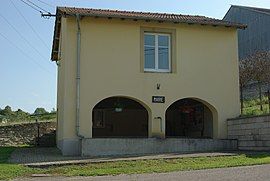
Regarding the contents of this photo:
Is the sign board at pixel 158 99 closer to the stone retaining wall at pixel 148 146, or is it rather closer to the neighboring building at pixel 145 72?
the neighboring building at pixel 145 72

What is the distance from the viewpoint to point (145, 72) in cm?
1750

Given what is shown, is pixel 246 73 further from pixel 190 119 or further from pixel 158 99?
pixel 158 99

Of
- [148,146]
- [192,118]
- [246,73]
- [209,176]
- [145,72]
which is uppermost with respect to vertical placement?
[246,73]

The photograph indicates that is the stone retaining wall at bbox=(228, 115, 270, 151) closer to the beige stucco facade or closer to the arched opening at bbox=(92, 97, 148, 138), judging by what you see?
the beige stucco facade

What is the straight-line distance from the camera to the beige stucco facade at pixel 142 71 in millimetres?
16656

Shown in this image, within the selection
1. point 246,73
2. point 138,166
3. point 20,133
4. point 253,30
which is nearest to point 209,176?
point 138,166

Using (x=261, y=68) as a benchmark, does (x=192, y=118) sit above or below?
below

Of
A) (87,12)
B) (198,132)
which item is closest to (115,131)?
(198,132)

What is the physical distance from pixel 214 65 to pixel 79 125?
6.49m

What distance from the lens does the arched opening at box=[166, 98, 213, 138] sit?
1962cm

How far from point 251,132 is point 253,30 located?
26.8 metres

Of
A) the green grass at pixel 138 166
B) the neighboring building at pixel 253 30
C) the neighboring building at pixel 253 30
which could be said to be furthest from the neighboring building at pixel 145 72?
the neighboring building at pixel 253 30

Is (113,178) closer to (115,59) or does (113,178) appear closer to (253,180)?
(253,180)

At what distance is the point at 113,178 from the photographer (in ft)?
35.0
